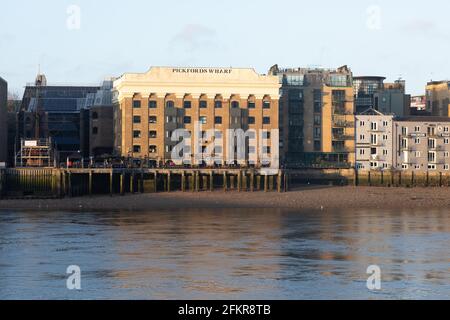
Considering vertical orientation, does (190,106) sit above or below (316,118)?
above

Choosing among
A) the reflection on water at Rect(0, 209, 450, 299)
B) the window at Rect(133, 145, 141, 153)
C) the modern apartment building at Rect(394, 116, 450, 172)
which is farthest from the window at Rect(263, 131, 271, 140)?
the reflection on water at Rect(0, 209, 450, 299)

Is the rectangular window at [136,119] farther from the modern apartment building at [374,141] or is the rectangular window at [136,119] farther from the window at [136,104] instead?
the modern apartment building at [374,141]

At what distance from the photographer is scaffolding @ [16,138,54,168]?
142m

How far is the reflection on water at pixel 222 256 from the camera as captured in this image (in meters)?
55.8

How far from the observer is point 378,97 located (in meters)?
183

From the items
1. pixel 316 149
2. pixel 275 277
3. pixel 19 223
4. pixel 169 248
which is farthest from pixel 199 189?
pixel 275 277

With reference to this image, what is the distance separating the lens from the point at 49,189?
5177 inches

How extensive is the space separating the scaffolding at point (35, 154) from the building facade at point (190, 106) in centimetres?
1149

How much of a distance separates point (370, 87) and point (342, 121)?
19328 millimetres

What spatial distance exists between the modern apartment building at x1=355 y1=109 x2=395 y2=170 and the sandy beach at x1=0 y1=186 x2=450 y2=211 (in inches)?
880

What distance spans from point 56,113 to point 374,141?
51.5 m

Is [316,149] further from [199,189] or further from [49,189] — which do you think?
[49,189]

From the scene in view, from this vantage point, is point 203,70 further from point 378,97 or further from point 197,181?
point 378,97

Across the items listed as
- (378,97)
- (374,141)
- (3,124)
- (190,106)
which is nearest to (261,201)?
(190,106)
